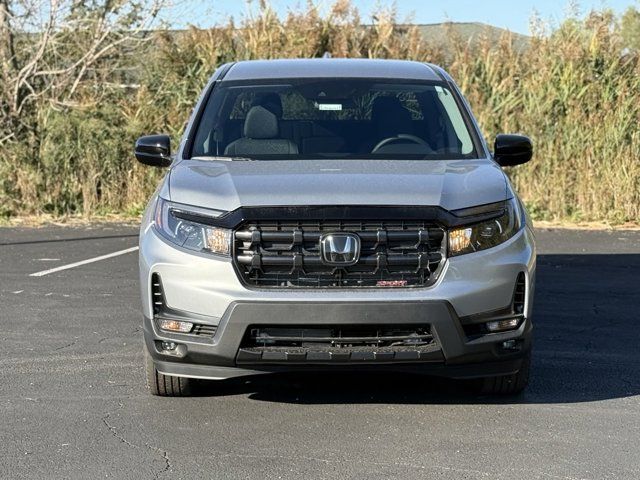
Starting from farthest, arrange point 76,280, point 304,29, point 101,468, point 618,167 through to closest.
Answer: point 304,29
point 618,167
point 76,280
point 101,468

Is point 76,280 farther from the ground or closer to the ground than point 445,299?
closer to the ground

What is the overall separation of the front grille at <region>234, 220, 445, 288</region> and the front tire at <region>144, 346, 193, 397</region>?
0.84 meters

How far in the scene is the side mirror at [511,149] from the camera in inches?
291

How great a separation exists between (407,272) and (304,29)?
13624mm

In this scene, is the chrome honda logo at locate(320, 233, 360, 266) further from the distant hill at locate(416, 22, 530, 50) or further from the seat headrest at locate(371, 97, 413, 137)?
the distant hill at locate(416, 22, 530, 50)

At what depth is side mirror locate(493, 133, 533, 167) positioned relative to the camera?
7.38 metres

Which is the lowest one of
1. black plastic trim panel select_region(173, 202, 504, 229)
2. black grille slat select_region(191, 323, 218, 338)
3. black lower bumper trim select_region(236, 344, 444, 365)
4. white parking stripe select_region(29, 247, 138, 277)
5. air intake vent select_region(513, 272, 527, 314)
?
white parking stripe select_region(29, 247, 138, 277)

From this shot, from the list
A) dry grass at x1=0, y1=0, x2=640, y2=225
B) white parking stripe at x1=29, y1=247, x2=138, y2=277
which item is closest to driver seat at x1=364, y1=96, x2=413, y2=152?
white parking stripe at x1=29, y1=247, x2=138, y2=277

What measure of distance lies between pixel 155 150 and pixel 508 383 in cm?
253

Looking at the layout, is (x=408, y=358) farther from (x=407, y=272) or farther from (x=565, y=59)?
(x=565, y=59)

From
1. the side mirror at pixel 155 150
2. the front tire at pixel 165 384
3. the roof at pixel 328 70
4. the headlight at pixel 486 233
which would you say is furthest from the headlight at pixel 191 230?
the roof at pixel 328 70

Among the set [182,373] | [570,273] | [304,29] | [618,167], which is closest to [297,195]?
[182,373]

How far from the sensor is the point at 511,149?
7395 mm

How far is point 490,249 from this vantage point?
604 cm
